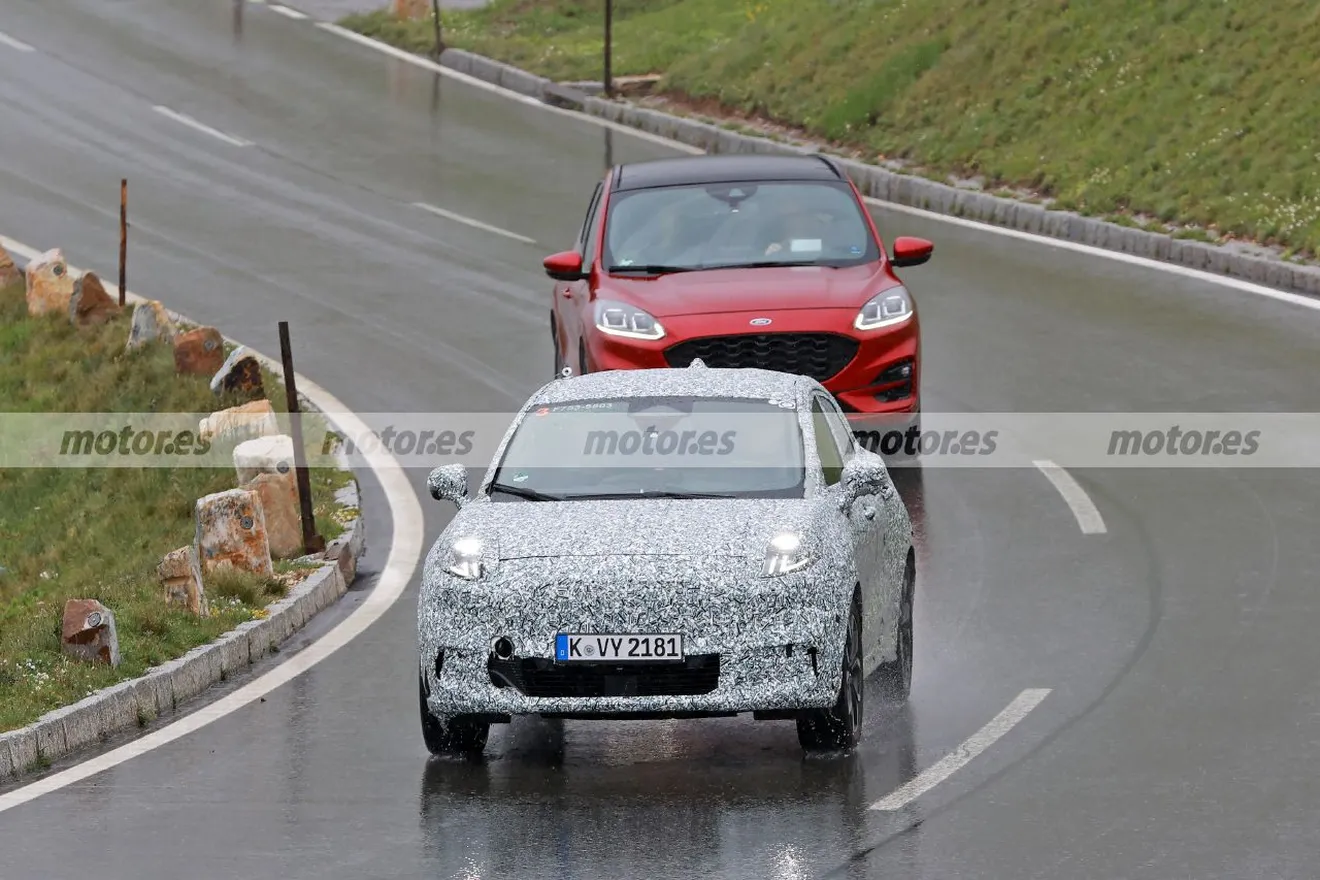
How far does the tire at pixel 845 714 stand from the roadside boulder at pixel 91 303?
1395 centimetres

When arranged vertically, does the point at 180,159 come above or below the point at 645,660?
above

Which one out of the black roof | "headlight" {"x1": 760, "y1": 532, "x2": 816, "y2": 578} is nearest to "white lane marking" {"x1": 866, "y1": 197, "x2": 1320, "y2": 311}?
the black roof

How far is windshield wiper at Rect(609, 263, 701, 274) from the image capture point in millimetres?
16688

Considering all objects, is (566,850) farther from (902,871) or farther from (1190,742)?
(1190,742)

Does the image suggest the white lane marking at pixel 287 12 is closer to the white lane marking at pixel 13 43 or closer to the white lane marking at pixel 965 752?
the white lane marking at pixel 13 43

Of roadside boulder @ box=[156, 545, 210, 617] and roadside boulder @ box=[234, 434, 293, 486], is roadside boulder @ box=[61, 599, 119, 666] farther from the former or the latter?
roadside boulder @ box=[234, 434, 293, 486]

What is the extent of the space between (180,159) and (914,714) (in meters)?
20.5

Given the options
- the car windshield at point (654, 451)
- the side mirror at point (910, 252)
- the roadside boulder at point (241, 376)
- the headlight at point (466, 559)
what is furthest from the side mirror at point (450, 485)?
the roadside boulder at point (241, 376)

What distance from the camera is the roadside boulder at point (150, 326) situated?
70.2ft

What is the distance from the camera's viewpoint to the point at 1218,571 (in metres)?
13.2

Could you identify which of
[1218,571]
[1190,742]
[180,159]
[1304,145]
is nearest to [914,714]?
[1190,742]

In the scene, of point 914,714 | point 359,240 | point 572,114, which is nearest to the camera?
point 914,714

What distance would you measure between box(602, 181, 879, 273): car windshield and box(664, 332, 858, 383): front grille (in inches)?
45.5

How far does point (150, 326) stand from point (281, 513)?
23.5 feet
